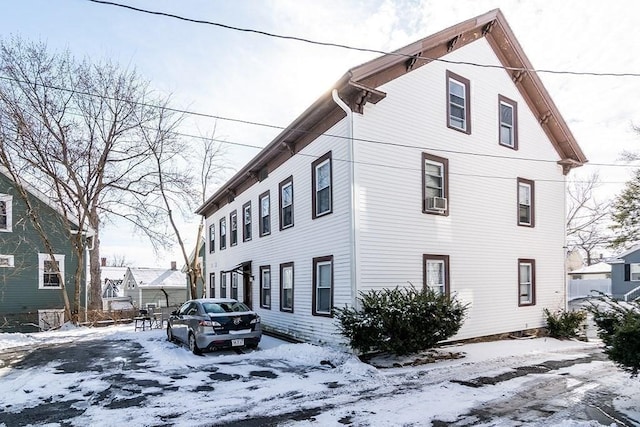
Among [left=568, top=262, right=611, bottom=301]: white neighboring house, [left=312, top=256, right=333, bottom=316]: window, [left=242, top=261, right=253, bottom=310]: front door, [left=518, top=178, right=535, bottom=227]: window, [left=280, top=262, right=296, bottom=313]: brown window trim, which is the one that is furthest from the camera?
[left=568, top=262, right=611, bottom=301]: white neighboring house

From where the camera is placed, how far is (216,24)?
758cm

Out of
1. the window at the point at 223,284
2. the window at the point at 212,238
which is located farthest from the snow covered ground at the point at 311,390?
the window at the point at 212,238

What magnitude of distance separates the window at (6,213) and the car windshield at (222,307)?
14449mm

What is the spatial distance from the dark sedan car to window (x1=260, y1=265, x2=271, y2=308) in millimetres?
3604

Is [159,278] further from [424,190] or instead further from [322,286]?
[424,190]

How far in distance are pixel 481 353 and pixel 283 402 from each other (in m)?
6.29

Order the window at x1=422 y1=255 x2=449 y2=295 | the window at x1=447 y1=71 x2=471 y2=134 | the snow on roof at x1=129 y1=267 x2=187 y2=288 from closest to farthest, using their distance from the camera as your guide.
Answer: the window at x1=422 y1=255 x2=449 y2=295
the window at x1=447 y1=71 x2=471 y2=134
the snow on roof at x1=129 y1=267 x2=187 y2=288

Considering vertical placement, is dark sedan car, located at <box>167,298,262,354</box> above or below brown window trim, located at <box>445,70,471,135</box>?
below

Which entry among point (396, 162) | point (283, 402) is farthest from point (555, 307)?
point (283, 402)

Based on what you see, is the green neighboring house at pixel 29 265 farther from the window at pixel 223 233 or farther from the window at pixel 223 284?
the window at pixel 223 233

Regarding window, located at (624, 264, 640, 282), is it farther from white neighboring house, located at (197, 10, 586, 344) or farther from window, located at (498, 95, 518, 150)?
window, located at (498, 95, 518, 150)

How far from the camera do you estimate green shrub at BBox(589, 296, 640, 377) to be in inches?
236

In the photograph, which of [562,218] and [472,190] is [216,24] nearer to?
[472,190]

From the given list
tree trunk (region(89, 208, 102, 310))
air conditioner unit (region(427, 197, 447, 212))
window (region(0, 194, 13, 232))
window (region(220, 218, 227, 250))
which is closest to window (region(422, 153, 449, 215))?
air conditioner unit (region(427, 197, 447, 212))
